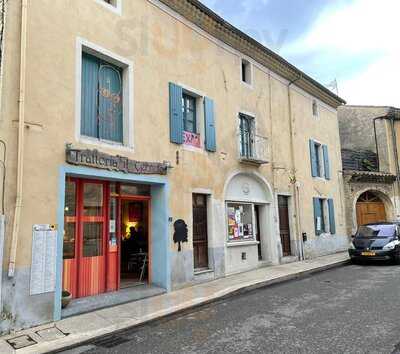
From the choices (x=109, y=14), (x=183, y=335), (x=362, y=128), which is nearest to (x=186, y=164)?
(x=109, y=14)

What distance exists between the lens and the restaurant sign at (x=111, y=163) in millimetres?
6863

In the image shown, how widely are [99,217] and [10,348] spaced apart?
3.24 metres

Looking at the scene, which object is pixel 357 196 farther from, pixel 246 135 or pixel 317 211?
pixel 246 135

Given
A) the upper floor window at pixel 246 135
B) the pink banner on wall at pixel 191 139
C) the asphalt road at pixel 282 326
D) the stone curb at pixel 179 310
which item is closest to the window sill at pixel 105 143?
the pink banner on wall at pixel 191 139

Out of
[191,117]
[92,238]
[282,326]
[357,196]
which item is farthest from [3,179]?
[357,196]

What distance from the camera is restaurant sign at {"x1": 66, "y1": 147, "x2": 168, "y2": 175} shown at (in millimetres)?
6863

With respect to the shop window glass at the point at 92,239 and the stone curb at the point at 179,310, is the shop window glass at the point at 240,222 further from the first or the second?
the shop window glass at the point at 92,239

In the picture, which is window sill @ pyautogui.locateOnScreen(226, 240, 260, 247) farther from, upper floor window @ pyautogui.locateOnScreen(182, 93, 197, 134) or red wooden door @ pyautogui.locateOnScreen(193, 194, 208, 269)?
upper floor window @ pyautogui.locateOnScreen(182, 93, 197, 134)

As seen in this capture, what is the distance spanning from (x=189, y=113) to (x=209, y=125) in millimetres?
670

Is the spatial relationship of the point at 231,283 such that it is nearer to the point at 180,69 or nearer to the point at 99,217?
the point at 99,217

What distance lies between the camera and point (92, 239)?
7.68 metres

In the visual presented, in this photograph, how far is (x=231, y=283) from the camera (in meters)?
9.27

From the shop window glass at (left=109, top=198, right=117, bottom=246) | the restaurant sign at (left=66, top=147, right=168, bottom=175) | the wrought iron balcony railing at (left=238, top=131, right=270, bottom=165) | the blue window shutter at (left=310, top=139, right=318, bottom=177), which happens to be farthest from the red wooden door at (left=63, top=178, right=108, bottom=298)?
the blue window shutter at (left=310, top=139, right=318, bottom=177)

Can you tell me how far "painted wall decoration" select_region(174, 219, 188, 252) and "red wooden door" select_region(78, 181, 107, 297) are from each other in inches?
70.9
